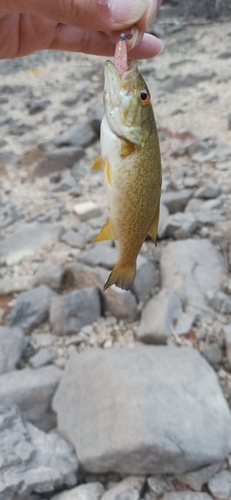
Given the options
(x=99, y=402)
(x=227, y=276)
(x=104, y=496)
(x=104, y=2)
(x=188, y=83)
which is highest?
(x=104, y=2)

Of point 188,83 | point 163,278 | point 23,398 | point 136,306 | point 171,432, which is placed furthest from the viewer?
point 188,83

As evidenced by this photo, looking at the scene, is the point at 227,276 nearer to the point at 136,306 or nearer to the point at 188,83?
the point at 136,306

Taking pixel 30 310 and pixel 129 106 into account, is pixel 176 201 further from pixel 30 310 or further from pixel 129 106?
pixel 129 106

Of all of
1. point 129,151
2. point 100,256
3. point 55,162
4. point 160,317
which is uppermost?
point 129,151

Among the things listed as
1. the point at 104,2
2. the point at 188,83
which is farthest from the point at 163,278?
the point at 188,83

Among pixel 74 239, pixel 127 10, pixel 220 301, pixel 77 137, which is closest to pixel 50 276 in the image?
pixel 74 239

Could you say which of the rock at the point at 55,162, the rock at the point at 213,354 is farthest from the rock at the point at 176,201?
the rock at the point at 213,354
